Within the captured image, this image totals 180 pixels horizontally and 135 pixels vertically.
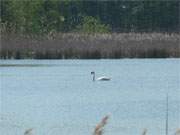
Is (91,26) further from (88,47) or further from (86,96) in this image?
(86,96)

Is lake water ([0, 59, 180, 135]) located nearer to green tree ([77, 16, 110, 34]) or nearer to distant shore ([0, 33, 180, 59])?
distant shore ([0, 33, 180, 59])

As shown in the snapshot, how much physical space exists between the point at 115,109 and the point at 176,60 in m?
15.5

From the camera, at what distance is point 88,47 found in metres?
37.5

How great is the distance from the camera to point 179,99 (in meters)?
20.5

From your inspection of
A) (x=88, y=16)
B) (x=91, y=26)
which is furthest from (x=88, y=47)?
(x=88, y=16)

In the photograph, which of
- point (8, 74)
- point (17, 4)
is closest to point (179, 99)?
point (8, 74)

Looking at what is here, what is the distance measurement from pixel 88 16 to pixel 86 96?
32.8 m

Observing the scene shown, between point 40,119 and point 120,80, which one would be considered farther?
point 120,80

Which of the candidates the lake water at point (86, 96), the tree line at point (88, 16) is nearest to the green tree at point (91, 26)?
the tree line at point (88, 16)

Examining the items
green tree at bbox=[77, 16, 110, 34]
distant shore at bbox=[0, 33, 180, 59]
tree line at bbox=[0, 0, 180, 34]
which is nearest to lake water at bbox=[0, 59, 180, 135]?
distant shore at bbox=[0, 33, 180, 59]

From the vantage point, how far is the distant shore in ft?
117

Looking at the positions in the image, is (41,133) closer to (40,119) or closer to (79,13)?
(40,119)

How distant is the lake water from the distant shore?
62cm

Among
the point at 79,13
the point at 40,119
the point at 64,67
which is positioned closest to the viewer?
the point at 40,119
